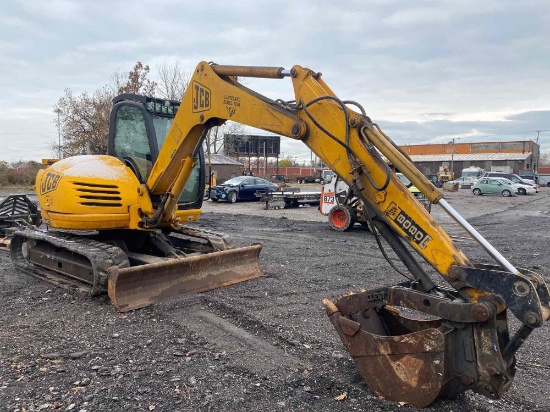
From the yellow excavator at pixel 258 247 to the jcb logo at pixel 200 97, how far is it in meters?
0.02

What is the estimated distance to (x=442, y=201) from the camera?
337 cm

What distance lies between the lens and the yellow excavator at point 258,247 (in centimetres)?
311

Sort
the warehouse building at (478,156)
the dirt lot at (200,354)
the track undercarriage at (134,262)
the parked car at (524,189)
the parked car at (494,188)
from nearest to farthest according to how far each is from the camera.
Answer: the dirt lot at (200,354)
the track undercarriage at (134,262)
the parked car at (494,188)
the parked car at (524,189)
the warehouse building at (478,156)

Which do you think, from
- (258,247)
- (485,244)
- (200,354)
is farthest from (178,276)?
(485,244)

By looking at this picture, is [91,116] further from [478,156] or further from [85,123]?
[478,156]

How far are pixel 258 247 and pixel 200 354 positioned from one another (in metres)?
3.10

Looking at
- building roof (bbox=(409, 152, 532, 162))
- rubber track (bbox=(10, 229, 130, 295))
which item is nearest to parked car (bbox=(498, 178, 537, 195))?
building roof (bbox=(409, 152, 532, 162))

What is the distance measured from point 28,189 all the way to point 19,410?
3728 cm

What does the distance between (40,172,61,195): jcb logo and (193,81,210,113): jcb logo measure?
2.26m

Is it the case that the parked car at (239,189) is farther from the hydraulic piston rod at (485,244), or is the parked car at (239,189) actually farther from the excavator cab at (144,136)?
the hydraulic piston rod at (485,244)

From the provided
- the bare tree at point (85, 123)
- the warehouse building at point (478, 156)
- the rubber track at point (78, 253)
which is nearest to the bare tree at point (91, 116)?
the bare tree at point (85, 123)

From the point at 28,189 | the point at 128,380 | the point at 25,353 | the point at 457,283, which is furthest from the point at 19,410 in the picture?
the point at 28,189

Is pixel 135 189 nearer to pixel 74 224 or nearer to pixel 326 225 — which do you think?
pixel 74 224

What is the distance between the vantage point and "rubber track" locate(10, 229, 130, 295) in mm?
5820
